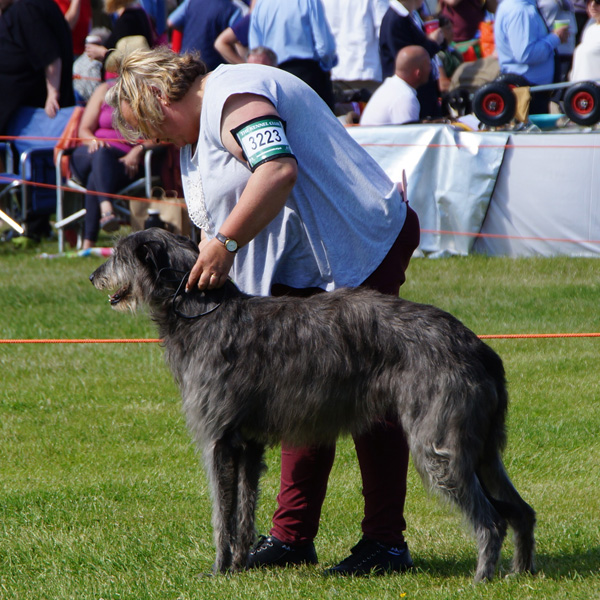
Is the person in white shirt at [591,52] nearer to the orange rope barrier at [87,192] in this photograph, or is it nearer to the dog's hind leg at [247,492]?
the orange rope barrier at [87,192]

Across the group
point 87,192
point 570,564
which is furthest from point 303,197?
point 87,192

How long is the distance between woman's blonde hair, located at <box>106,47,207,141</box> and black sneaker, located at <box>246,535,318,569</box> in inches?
A: 71.7

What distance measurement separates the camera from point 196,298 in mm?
3709

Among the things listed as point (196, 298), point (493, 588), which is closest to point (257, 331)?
point (196, 298)

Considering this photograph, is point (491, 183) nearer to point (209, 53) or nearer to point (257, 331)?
point (209, 53)

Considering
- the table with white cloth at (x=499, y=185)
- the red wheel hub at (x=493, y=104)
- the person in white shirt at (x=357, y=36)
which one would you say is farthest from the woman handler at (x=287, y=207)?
the person in white shirt at (x=357, y=36)

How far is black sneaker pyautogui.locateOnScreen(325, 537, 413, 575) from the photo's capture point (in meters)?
3.91

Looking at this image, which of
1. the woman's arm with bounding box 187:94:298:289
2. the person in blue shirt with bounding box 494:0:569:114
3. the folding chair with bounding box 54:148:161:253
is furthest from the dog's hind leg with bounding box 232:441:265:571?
the person in blue shirt with bounding box 494:0:569:114

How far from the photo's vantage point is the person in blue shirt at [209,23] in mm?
11859

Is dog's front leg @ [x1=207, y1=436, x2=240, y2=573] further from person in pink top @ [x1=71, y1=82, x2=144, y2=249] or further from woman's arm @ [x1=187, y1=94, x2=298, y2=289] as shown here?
person in pink top @ [x1=71, y1=82, x2=144, y2=249]

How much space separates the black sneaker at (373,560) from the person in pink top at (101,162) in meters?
7.49

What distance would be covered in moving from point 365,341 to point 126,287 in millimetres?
995

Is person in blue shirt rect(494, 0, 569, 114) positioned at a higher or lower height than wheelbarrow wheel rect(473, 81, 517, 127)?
higher

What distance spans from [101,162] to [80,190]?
414 mm
